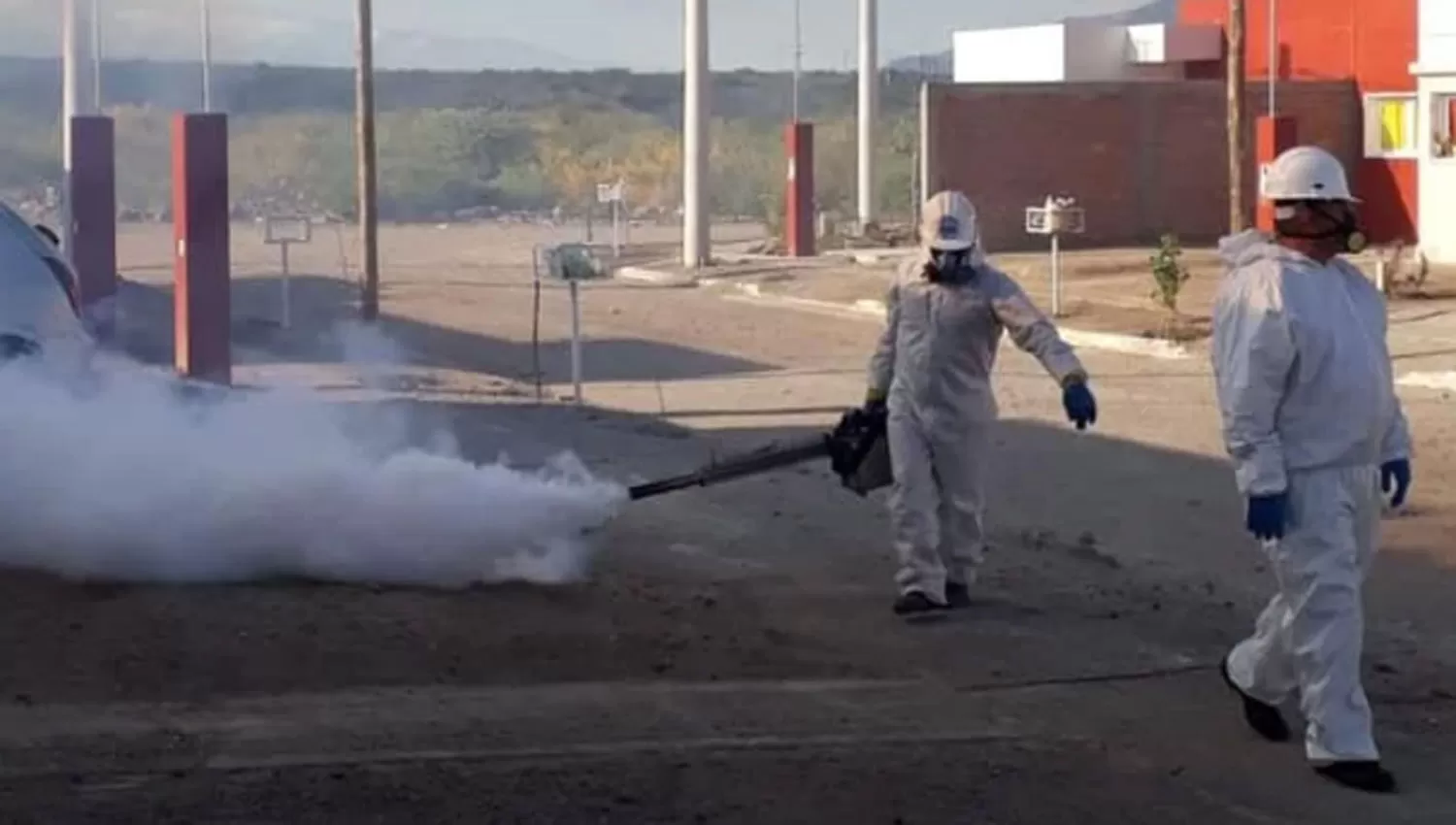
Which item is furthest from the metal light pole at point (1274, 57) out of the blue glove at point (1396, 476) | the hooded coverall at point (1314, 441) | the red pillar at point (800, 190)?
the hooded coverall at point (1314, 441)

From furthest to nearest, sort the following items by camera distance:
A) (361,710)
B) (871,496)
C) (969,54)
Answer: (969,54) → (871,496) → (361,710)

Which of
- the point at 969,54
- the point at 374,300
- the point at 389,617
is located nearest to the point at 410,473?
the point at 389,617

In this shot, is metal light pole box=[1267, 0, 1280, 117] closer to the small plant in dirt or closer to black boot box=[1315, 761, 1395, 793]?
the small plant in dirt

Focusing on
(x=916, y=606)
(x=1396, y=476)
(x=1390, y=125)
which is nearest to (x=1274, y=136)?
(x=1390, y=125)

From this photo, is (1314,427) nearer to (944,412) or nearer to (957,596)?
(944,412)

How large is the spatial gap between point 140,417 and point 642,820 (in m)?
5.57

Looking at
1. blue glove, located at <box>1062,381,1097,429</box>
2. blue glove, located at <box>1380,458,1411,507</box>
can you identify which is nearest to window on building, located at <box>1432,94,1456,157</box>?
blue glove, located at <box>1062,381,1097,429</box>

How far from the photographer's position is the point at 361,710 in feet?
34.4

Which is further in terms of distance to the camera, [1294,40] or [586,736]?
[1294,40]

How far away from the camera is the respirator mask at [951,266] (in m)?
13.0

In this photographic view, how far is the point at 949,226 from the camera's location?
1294 centimetres

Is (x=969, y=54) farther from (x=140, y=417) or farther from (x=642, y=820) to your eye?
(x=642, y=820)

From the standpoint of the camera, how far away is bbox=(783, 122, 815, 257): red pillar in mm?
53500

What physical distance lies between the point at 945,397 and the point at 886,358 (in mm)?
466
